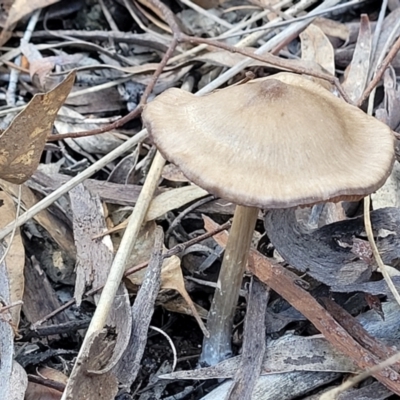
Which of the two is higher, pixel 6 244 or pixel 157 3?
pixel 157 3

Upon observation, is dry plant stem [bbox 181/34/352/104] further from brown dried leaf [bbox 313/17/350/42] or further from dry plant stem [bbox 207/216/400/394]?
dry plant stem [bbox 207/216/400/394]

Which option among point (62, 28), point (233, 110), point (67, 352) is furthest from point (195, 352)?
point (62, 28)

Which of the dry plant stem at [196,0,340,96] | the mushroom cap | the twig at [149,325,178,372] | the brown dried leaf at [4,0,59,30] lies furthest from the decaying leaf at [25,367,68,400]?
the brown dried leaf at [4,0,59,30]

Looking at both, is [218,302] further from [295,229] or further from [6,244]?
[6,244]

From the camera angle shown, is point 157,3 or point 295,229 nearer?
point 295,229

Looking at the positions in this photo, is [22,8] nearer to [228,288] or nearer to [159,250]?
[159,250]

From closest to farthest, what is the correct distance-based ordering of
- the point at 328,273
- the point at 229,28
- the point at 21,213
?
the point at 328,273 → the point at 21,213 → the point at 229,28
